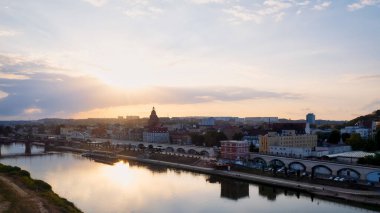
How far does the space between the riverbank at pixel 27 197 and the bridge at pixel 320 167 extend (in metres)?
19.4

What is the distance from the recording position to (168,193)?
89.1ft

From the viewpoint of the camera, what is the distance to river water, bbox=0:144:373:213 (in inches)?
901

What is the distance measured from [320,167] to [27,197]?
74.7 feet

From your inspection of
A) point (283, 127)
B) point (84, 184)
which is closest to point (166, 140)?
point (283, 127)

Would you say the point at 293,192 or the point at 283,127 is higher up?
the point at 283,127

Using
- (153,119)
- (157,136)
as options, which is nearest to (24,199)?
(157,136)

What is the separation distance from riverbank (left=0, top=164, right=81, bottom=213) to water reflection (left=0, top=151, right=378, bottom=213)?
1.81 metres

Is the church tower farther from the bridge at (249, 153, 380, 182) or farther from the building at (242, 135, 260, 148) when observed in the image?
the bridge at (249, 153, 380, 182)

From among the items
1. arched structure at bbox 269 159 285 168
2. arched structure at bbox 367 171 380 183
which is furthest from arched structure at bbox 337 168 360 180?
arched structure at bbox 269 159 285 168

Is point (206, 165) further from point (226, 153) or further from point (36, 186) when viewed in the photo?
point (36, 186)

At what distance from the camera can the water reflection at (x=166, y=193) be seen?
2291 cm

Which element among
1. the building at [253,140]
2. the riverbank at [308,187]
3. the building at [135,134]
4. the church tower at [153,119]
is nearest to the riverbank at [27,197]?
the riverbank at [308,187]

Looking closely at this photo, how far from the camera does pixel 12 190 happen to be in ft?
77.4

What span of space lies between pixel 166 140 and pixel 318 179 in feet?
126
